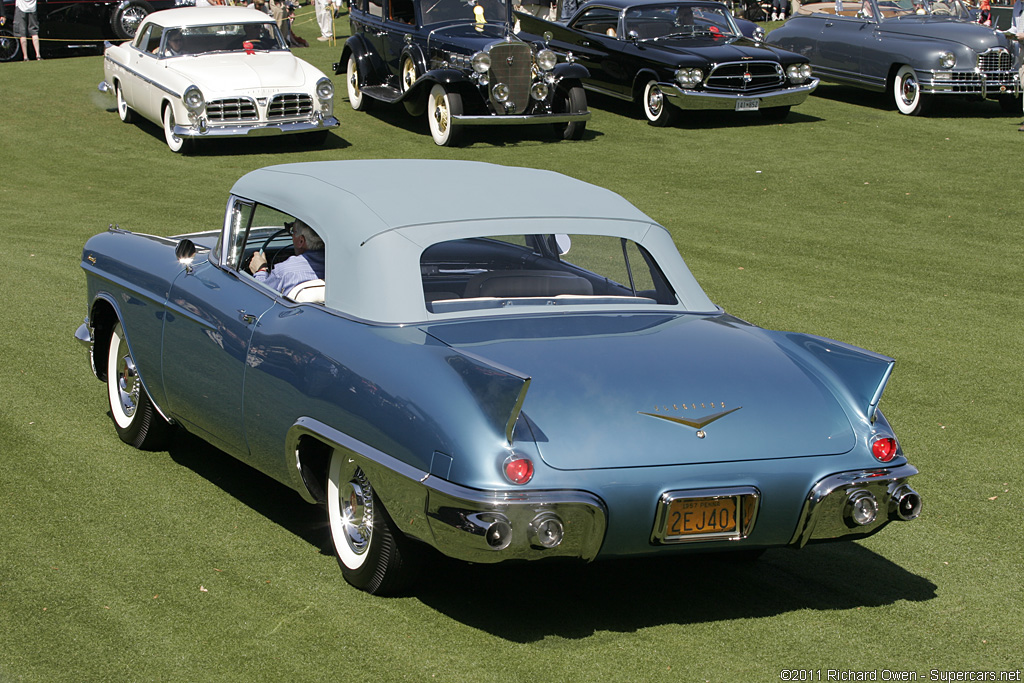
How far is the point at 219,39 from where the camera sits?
54.5 ft

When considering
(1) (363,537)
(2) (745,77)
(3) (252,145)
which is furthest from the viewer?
(2) (745,77)

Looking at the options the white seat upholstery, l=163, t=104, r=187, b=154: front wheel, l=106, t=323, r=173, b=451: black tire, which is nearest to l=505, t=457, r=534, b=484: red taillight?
the white seat upholstery

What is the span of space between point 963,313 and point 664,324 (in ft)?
16.6

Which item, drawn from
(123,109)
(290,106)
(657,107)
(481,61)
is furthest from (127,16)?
(657,107)

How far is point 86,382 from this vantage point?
23.5 feet

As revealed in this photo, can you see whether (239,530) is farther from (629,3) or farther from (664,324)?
(629,3)

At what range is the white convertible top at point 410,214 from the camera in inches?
183

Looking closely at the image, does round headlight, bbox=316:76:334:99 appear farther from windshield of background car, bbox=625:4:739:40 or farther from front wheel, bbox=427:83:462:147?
windshield of background car, bbox=625:4:739:40

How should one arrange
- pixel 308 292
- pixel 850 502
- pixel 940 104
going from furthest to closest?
pixel 940 104 → pixel 308 292 → pixel 850 502

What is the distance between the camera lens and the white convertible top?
4641 millimetres

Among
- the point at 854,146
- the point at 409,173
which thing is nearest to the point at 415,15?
the point at 854,146

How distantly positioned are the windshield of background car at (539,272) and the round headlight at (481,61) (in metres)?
11.3

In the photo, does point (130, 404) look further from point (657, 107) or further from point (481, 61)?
point (657, 107)

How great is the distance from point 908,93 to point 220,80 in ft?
33.9
